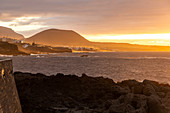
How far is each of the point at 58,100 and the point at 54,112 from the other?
8.13ft

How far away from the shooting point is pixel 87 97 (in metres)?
18.4

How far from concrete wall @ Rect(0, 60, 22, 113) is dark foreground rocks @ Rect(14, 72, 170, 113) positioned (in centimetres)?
361

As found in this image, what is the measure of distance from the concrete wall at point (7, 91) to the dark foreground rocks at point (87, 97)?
142 inches

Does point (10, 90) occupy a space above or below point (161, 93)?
above

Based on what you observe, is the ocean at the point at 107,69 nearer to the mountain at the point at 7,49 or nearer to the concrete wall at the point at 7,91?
the concrete wall at the point at 7,91

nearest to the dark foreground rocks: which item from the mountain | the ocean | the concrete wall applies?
the concrete wall

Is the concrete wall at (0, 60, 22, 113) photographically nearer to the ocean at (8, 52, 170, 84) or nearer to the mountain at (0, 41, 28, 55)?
the ocean at (8, 52, 170, 84)

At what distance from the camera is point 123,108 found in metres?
13.3

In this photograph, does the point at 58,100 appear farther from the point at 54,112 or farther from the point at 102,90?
the point at 102,90

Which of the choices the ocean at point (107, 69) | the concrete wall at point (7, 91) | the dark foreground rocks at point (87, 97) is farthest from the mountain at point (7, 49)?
the concrete wall at point (7, 91)

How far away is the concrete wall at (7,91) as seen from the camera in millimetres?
9938

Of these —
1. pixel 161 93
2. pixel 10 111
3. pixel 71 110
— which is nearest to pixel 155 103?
pixel 161 93

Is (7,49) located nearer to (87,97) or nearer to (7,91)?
(87,97)

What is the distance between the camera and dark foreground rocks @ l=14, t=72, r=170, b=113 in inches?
554
